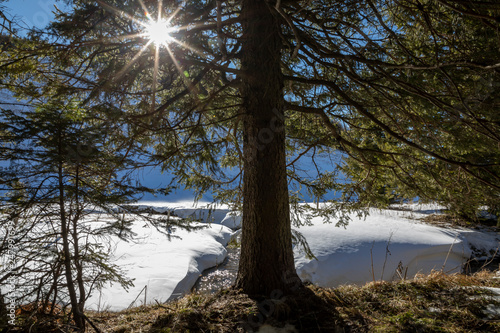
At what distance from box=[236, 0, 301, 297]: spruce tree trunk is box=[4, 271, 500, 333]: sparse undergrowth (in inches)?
12.1

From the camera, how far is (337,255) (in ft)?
25.8

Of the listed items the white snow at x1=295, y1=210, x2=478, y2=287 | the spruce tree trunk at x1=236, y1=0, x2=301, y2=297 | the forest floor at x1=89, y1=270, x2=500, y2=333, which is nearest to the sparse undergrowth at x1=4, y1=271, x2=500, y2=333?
the forest floor at x1=89, y1=270, x2=500, y2=333

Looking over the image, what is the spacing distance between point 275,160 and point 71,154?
7.09 feet

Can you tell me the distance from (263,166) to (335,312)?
179cm

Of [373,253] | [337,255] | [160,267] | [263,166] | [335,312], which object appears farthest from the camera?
[373,253]

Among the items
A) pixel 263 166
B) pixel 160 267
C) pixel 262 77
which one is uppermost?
pixel 262 77

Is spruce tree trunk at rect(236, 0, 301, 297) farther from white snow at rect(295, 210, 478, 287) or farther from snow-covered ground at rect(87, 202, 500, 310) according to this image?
white snow at rect(295, 210, 478, 287)

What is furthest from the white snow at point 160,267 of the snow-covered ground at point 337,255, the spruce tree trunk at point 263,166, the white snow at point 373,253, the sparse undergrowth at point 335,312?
the white snow at point 373,253

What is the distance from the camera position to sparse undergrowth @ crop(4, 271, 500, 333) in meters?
2.70

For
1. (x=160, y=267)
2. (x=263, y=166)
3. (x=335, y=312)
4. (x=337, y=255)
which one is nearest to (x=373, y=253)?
(x=337, y=255)

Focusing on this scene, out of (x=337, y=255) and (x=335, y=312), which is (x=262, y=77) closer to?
(x=335, y=312)

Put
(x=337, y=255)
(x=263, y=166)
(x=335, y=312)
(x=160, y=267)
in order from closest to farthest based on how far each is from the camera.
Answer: (x=335, y=312) → (x=263, y=166) → (x=160, y=267) → (x=337, y=255)

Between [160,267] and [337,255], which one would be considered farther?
[337,255]

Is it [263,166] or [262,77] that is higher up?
[262,77]
